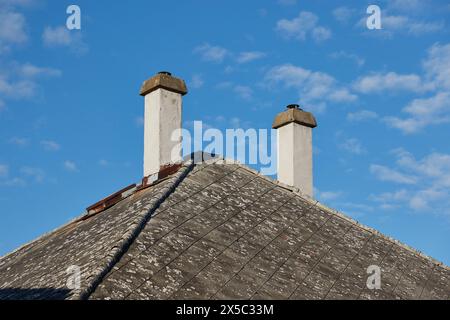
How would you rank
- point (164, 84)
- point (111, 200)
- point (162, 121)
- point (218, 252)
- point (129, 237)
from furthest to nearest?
point (164, 84) < point (162, 121) < point (111, 200) < point (218, 252) < point (129, 237)

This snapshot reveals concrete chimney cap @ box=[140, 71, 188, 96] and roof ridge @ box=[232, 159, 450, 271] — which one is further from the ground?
concrete chimney cap @ box=[140, 71, 188, 96]

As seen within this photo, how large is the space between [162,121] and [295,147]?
311 centimetres

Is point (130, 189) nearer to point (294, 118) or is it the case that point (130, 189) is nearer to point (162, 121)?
point (162, 121)

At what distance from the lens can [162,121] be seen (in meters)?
13.8

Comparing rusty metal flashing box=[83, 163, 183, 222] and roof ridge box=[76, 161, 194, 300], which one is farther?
rusty metal flashing box=[83, 163, 183, 222]

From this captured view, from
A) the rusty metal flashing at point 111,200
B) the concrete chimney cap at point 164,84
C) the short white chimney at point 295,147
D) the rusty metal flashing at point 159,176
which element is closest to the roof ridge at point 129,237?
the rusty metal flashing at point 159,176

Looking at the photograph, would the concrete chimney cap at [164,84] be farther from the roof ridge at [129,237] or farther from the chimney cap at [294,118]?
the chimney cap at [294,118]

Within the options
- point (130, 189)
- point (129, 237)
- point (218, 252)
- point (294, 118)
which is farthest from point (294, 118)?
point (129, 237)

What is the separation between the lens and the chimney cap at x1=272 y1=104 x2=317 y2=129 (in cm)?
1561

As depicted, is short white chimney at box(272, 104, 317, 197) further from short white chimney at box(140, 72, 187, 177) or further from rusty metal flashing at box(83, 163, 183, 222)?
rusty metal flashing at box(83, 163, 183, 222)

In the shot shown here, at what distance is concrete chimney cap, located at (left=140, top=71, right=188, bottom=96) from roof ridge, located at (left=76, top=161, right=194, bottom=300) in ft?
5.48

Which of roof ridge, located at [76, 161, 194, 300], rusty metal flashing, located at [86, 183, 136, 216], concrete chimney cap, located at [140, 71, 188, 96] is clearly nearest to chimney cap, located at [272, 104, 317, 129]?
concrete chimney cap, located at [140, 71, 188, 96]

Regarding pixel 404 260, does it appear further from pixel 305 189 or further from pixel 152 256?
pixel 152 256

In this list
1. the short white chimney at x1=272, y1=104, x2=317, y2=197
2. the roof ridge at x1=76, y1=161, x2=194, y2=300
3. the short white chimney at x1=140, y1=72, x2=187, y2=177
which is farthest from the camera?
the short white chimney at x1=272, y1=104, x2=317, y2=197
